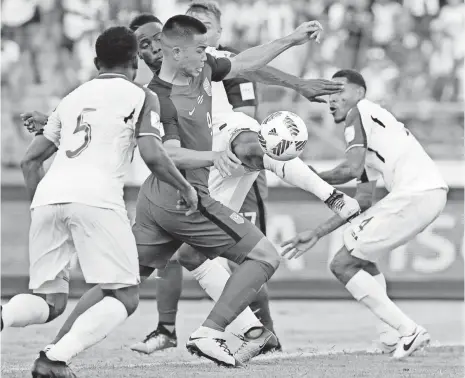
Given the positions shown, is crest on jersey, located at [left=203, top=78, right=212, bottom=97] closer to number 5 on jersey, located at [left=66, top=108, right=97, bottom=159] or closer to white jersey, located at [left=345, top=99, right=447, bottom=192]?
number 5 on jersey, located at [left=66, top=108, right=97, bottom=159]

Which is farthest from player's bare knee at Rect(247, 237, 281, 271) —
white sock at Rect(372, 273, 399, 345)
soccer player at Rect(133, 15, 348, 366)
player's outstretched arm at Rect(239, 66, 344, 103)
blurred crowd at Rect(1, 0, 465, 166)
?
blurred crowd at Rect(1, 0, 465, 166)

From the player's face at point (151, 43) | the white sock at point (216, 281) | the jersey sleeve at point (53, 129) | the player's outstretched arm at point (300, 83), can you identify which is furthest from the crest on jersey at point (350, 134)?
the jersey sleeve at point (53, 129)

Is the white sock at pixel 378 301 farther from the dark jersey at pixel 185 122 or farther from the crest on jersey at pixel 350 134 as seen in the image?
the dark jersey at pixel 185 122

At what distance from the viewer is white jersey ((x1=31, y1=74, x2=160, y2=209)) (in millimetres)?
5754

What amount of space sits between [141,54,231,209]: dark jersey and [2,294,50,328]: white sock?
1131 mm

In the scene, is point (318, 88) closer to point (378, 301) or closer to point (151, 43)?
point (151, 43)

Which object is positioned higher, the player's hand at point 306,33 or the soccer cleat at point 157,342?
the player's hand at point 306,33

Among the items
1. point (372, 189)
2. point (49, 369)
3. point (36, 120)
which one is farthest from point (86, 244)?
point (372, 189)

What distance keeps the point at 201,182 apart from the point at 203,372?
1277mm

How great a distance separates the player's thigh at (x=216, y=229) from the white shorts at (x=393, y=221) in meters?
1.59

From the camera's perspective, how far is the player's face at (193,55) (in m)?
6.62

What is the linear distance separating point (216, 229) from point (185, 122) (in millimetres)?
750

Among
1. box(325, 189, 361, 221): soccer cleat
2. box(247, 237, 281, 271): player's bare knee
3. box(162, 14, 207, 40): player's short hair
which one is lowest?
box(247, 237, 281, 271): player's bare knee

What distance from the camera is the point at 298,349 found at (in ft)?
26.8
